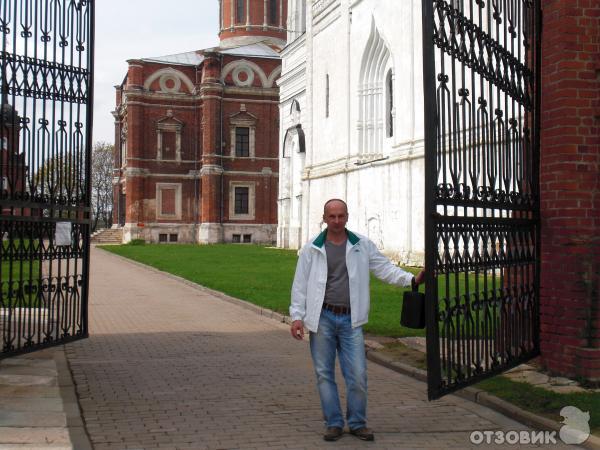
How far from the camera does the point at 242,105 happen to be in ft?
183

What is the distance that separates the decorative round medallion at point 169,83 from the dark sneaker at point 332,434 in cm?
5296

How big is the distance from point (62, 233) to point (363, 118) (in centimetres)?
2334

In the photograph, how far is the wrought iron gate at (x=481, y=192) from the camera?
5965mm

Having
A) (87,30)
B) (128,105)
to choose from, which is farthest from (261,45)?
(87,30)

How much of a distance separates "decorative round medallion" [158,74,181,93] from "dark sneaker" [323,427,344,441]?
174 ft

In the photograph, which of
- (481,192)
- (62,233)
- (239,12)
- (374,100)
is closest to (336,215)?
(481,192)

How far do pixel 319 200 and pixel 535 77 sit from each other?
26.9 m

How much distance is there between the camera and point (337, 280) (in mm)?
5738

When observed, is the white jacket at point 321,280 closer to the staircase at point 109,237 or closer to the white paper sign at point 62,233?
the white paper sign at point 62,233

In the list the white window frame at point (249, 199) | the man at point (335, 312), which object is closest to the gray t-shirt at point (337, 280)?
the man at point (335, 312)

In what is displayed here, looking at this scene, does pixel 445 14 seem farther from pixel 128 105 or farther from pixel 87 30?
pixel 128 105

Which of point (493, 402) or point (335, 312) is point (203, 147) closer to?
point (493, 402)

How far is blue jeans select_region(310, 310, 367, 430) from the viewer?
18.4ft

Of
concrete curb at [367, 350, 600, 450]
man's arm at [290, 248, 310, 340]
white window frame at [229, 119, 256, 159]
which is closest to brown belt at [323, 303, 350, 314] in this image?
man's arm at [290, 248, 310, 340]
